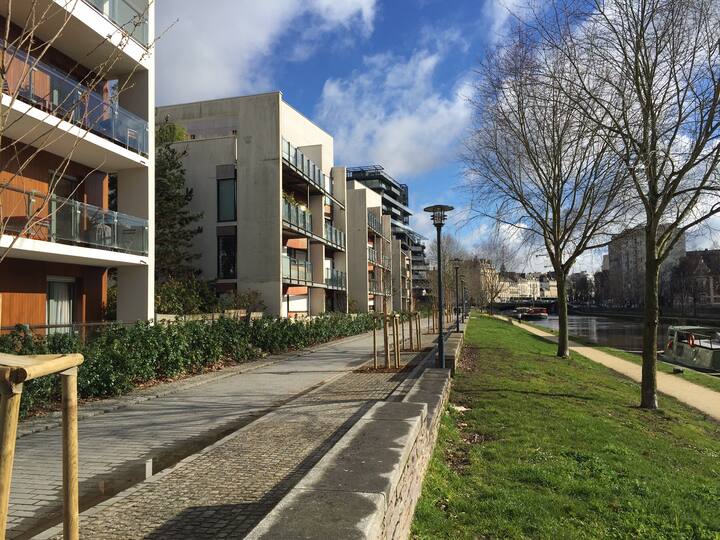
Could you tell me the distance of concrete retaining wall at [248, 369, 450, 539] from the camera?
299cm

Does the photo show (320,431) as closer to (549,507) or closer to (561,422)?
Answer: (549,507)

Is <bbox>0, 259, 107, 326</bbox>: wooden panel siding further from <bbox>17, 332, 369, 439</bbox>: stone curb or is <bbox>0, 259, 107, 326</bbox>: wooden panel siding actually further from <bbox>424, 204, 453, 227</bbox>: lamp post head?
<bbox>424, 204, 453, 227</bbox>: lamp post head

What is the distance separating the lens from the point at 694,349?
2681 cm

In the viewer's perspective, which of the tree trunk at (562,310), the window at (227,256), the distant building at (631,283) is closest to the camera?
the tree trunk at (562,310)

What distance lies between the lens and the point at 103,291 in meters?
15.9

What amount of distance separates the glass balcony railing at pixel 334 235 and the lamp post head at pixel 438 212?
19866 millimetres

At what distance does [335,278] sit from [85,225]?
22185mm

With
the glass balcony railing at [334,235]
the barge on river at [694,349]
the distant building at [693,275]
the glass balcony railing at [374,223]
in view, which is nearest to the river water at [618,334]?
the barge on river at [694,349]

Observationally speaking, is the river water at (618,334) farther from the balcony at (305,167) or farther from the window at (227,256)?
the window at (227,256)

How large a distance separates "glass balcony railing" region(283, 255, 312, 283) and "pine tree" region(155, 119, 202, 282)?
425cm

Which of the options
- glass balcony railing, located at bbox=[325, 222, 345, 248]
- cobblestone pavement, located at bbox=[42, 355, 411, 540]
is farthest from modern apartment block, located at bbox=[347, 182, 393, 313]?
cobblestone pavement, located at bbox=[42, 355, 411, 540]

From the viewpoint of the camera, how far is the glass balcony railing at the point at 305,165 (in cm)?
2656

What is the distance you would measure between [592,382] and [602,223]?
6.52m

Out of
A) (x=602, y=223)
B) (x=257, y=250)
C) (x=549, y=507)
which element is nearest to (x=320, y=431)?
(x=549, y=507)
